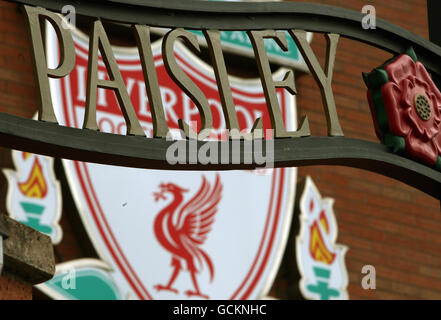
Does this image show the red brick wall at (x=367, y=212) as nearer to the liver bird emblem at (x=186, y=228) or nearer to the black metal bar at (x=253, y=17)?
the liver bird emblem at (x=186, y=228)

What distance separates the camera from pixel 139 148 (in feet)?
13.1

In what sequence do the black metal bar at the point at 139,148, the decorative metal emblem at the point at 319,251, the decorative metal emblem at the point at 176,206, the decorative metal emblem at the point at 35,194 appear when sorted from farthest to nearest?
the decorative metal emblem at the point at 319,251 < the decorative metal emblem at the point at 176,206 < the decorative metal emblem at the point at 35,194 < the black metal bar at the point at 139,148

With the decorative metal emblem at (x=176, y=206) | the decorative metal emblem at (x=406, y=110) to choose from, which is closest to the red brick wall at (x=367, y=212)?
the decorative metal emblem at (x=176, y=206)

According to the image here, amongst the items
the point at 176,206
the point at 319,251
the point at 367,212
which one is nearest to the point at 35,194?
the point at 176,206

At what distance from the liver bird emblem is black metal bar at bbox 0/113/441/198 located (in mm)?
2989

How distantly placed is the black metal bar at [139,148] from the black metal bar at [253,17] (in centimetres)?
38

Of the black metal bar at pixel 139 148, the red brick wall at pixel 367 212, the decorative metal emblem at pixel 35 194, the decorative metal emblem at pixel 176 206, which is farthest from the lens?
the red brick wall at pixel 367 212

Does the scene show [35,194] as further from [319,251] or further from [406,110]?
[406,110]

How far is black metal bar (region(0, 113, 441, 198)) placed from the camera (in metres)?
3.90

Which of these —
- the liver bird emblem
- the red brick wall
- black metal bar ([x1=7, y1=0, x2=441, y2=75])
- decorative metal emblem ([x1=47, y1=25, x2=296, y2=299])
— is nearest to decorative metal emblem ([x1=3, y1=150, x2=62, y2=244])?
decorative metal emblem ([x1=47, y1=25, x2=296, y2=299])

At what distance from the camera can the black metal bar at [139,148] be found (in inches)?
154

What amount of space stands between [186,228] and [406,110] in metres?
3.09

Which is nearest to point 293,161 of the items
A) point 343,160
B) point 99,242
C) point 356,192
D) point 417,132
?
point 343,160
